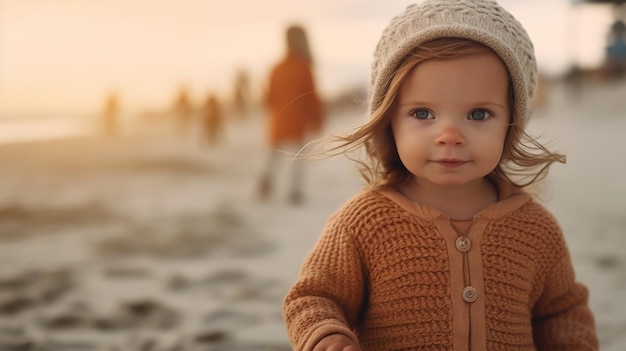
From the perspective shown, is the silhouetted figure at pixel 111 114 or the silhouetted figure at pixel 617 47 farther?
the silhouetted figure at pixel 617 47

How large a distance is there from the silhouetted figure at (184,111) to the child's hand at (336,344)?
16373 millimetres

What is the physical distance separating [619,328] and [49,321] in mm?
2495

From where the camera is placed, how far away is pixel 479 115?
1596mm

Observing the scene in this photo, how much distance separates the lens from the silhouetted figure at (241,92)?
19.4 metres

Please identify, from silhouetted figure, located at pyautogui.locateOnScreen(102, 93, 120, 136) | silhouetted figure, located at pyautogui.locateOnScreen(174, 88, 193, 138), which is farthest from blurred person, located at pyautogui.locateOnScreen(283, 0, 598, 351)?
silhouetted figure, located at pyautogui.locateOnScreen(102, 93, 120, 136)

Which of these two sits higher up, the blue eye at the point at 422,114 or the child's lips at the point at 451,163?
the blue eye at the point at 422,114

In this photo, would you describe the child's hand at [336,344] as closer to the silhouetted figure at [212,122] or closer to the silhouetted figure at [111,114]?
the silhouetted figure at [212,122]

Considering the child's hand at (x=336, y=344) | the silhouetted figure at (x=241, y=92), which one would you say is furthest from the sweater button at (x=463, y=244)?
the silhouetted figure at (x=241, y=92)

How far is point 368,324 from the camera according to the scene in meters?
1.73

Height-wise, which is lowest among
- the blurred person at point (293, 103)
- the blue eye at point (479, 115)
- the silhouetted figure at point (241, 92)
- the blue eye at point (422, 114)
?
the blue eye at point (479, 115)

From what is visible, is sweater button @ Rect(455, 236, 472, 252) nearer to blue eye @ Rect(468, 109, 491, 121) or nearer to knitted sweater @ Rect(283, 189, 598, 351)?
knitted sweater @ Rect(283, 189, 598, 351)

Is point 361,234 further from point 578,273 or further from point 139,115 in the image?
point 139,115

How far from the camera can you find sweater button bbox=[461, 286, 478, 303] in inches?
63.0

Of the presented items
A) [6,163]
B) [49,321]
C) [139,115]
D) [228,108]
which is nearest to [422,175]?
[49,321]
